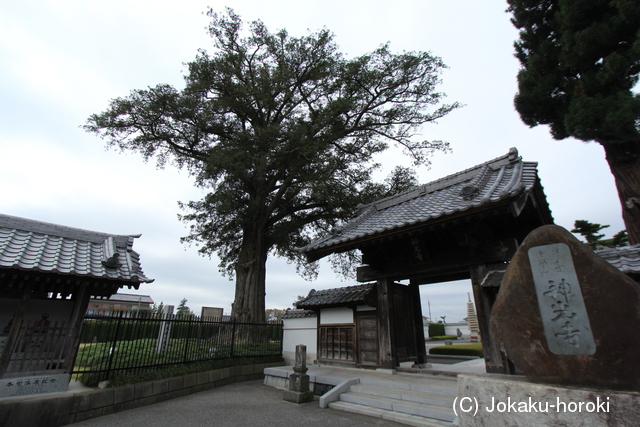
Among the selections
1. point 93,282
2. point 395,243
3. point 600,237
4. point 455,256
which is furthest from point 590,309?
point 600,237

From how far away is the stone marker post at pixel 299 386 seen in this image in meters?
6.74

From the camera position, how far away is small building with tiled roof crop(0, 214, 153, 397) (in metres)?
5.07

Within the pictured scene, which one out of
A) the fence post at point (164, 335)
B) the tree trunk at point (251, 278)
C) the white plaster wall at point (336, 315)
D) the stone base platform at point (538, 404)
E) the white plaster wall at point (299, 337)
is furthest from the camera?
the tree trunk at point (251, 278)

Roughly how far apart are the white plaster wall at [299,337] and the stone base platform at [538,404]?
7.64 metres

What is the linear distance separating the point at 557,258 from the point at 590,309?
1.87ft

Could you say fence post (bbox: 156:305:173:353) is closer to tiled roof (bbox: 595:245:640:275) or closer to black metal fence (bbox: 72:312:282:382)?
black metal fence (bbox: 72:312:282:382)

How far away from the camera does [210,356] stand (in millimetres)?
8852

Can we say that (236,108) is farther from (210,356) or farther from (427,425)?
(427,425)

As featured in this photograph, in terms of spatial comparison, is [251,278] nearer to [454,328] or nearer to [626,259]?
[626,259]

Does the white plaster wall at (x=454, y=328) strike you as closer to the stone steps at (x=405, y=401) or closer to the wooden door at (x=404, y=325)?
the wooden door at (x=404, y=325)

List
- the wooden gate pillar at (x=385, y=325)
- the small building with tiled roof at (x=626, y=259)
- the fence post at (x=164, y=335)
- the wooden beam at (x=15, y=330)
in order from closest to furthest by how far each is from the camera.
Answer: the wooden beam at (x=15, y=330) < the small building with tiled roof at (x=626, y=259) < the wooden gate pillar at (x=385, y=325) < the fence post at (x=164, y=335)

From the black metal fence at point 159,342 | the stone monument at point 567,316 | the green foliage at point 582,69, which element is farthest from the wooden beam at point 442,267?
the black metal fence at point 159,342

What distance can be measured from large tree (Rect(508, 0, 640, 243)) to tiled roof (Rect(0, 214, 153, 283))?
442 inches

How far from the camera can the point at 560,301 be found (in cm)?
314
